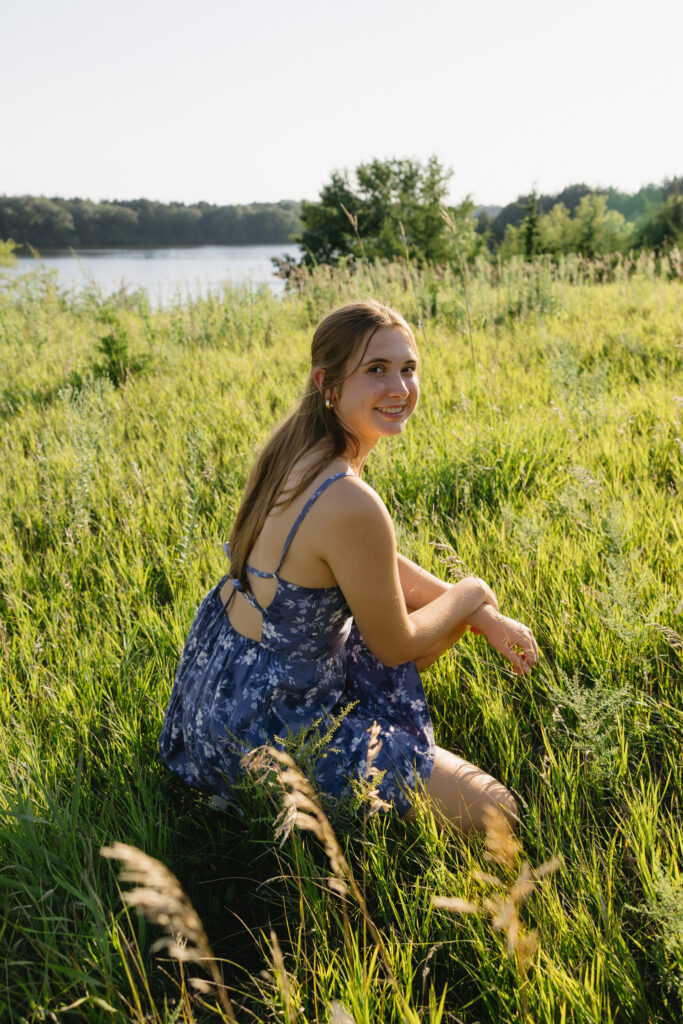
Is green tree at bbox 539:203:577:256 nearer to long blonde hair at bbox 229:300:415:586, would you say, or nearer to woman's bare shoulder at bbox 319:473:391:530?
long blonde hair at bbox 229:300:415:586

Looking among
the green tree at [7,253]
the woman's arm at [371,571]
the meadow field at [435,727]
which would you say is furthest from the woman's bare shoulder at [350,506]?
the green tree at [7,253]

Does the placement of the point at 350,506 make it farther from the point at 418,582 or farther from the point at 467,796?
the point at 467,796

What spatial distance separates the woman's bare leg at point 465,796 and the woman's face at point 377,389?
38.4 inches

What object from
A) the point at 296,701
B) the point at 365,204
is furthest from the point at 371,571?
the point at 365,204

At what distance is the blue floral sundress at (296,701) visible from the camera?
5.34ft

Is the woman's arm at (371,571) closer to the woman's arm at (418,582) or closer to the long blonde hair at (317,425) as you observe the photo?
the long blonde hair at (317,425)

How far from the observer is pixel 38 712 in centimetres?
198

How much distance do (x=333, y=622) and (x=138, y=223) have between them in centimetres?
8074

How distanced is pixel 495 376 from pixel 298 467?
109 inches

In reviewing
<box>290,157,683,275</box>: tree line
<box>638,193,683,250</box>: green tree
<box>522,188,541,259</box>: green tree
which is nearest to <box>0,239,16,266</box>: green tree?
<box>290,157,683,275</box>: tree line

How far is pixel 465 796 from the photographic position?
1.59 meters

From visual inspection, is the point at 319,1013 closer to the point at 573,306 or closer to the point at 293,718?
the point at 293,718

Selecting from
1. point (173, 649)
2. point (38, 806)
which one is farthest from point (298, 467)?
point (38, 806)

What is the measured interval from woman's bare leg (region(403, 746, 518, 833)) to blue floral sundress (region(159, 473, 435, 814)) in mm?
44
